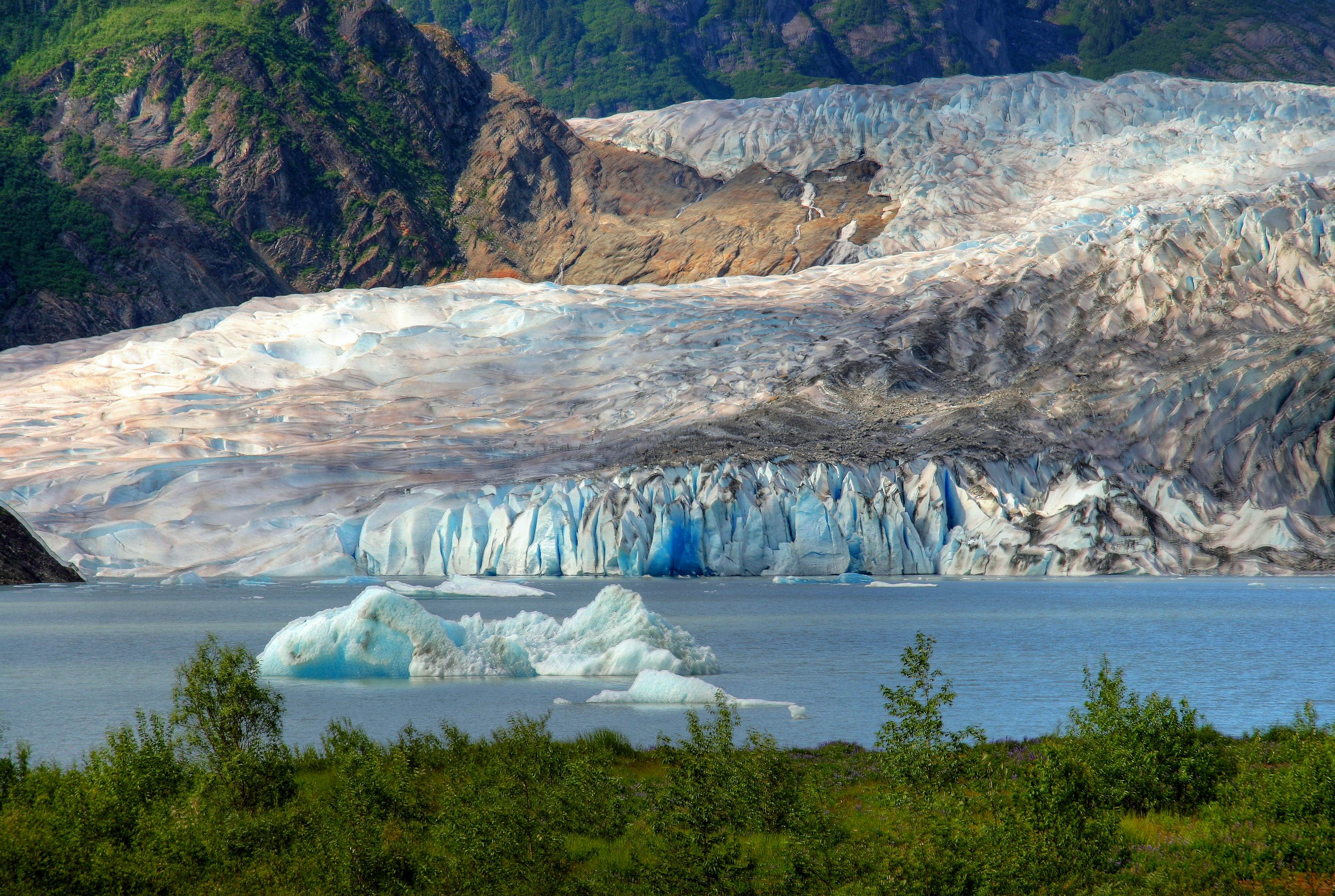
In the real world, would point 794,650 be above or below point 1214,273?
below

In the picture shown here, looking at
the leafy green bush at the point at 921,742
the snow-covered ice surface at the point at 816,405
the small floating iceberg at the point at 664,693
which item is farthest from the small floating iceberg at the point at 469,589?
the leafy green bush at the point at 921,742

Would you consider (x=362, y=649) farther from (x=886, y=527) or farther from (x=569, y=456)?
(x=569, y=456)

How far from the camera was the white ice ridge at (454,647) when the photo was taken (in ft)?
54.3

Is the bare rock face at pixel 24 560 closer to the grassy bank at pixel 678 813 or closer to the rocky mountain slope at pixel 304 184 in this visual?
the grassy bank at pixel 678 813

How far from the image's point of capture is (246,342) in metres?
57.3

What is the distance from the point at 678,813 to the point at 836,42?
5707 inches

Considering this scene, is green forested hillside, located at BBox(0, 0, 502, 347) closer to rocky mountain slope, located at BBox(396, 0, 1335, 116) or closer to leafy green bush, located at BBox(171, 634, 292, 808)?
rocky mountain slope, located at BBox(396, 0, 1335, 116)

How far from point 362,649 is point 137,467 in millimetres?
28263

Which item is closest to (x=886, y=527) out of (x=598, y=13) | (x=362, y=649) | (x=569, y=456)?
(x=569, y=456)

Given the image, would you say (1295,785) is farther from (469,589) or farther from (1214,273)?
(1214,273)

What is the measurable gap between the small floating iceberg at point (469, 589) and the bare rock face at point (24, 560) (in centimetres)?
1176

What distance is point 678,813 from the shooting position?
7402mm

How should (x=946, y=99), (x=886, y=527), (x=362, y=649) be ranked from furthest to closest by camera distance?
(x=946, y=99), (x=886, y=527), (x=362, y=649)

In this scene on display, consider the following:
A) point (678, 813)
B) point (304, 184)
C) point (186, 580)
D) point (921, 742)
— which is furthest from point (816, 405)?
point (304, 184)
